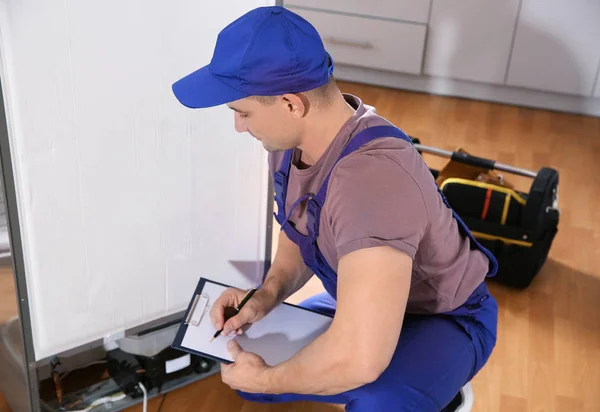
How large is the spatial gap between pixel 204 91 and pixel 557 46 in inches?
92.5

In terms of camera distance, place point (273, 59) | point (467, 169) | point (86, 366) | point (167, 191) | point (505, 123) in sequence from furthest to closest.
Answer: point (505, 123)
point (467, 169)
point (86, 366)
point (167, 191)
point (273, 59)

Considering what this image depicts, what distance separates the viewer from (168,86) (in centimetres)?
136

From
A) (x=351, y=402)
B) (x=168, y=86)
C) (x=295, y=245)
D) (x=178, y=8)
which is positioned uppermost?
(x=178, y=8)

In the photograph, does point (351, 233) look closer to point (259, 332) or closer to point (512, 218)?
point (259, 332)

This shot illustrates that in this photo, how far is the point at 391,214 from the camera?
3.43 feet

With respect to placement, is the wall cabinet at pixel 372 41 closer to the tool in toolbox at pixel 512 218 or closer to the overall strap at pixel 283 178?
the tool in toolbox at pixel 512 218

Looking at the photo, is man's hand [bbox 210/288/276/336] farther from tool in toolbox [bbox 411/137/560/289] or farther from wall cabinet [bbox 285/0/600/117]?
wall cabinet [bbox 285/0/600/117]

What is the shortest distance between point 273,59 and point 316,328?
1.80 ft

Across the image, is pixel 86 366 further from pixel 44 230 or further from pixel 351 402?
pixel 351 402

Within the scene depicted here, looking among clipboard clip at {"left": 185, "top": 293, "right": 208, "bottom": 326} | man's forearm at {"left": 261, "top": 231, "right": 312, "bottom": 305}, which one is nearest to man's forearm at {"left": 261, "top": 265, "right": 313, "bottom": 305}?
man's forearm at {"left": 261, "top": 231, "right": 312, "bottom": 305}

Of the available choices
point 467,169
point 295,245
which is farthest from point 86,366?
point 467,169

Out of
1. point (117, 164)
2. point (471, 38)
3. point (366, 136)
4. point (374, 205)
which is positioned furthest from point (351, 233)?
point (471, 38)

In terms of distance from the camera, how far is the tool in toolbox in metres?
2.01

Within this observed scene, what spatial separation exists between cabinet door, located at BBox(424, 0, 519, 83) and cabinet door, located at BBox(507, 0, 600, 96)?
0.05 meters
